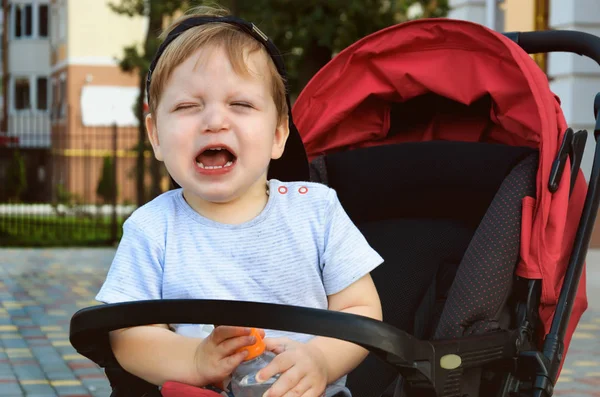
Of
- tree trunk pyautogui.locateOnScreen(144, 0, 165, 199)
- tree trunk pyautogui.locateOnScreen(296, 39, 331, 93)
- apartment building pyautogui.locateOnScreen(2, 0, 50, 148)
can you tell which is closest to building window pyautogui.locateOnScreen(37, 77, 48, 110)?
apartment building pyautogui.locateOnScreen(2, 0, 50, 148)

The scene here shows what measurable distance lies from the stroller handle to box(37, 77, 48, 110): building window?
34.7 m

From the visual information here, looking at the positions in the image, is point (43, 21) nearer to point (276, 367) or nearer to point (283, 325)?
point (276, 367)

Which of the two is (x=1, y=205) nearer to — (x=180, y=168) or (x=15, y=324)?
(x=15, y=324)

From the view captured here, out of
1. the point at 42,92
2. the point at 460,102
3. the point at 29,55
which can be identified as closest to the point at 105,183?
the point at 42,92

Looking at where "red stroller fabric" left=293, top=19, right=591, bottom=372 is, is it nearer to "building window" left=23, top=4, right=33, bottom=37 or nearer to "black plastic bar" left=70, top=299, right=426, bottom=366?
"black plastic bar" left=70, top=299, right=426, bottom=366

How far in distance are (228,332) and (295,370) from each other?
175 mm

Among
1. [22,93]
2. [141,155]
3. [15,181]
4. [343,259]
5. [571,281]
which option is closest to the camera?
[343,259]

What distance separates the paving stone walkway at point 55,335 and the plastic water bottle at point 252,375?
3.26 metres

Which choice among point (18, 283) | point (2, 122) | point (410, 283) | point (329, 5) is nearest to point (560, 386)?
point (410, 283)

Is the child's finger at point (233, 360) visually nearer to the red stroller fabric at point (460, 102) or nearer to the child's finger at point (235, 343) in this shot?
the child's finger at point (235, 343)

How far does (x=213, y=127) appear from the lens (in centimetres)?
221

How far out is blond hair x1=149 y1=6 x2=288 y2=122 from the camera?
2293mm

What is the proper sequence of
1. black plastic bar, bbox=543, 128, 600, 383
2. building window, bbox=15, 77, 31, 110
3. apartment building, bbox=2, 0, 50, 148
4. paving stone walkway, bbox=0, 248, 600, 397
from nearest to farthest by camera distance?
1. black plastic bar, bbox=543, 128, 600, 383
2. paving stone walkway, bbox=0, 248, 600, 397
3. building window, bbox=15, 77, 31, 110
4. apartment building, bbox=2, 0, 50, 148

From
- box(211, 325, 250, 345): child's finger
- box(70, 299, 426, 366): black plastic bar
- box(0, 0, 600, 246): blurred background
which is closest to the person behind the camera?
box(70, 299, 426, 366): black plastic bar
